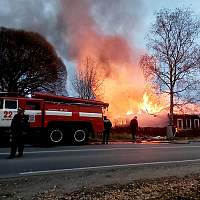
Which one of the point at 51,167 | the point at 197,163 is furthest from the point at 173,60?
the point at 51,167

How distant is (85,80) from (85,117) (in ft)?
80.0

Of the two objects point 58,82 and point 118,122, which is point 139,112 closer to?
point 118,122

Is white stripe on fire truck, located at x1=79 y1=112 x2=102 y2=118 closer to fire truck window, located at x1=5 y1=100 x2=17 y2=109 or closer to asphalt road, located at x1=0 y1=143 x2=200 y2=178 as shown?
fire truck window, located at x1=5 y1=100 x2=17 y2=109

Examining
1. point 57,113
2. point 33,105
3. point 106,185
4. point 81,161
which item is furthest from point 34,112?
point 106,185

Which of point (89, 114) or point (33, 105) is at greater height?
point (33, 105)

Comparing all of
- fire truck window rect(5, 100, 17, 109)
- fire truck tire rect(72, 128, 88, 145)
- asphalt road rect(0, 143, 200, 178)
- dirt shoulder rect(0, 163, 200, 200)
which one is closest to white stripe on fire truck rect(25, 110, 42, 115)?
fire truck window rect(5, 100, 17, 109)

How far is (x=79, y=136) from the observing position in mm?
23922

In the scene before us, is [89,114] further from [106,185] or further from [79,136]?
[106,185]

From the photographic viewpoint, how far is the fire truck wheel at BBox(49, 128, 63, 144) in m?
22.9

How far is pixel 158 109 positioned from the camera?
4941cm

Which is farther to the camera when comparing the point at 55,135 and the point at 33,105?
the point at 55,135

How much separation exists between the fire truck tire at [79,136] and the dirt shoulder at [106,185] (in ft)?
Answer: 36.1

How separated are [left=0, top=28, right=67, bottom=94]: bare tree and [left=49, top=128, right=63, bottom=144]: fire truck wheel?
25.0 m

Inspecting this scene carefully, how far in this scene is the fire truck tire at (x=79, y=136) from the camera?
2369 cm
